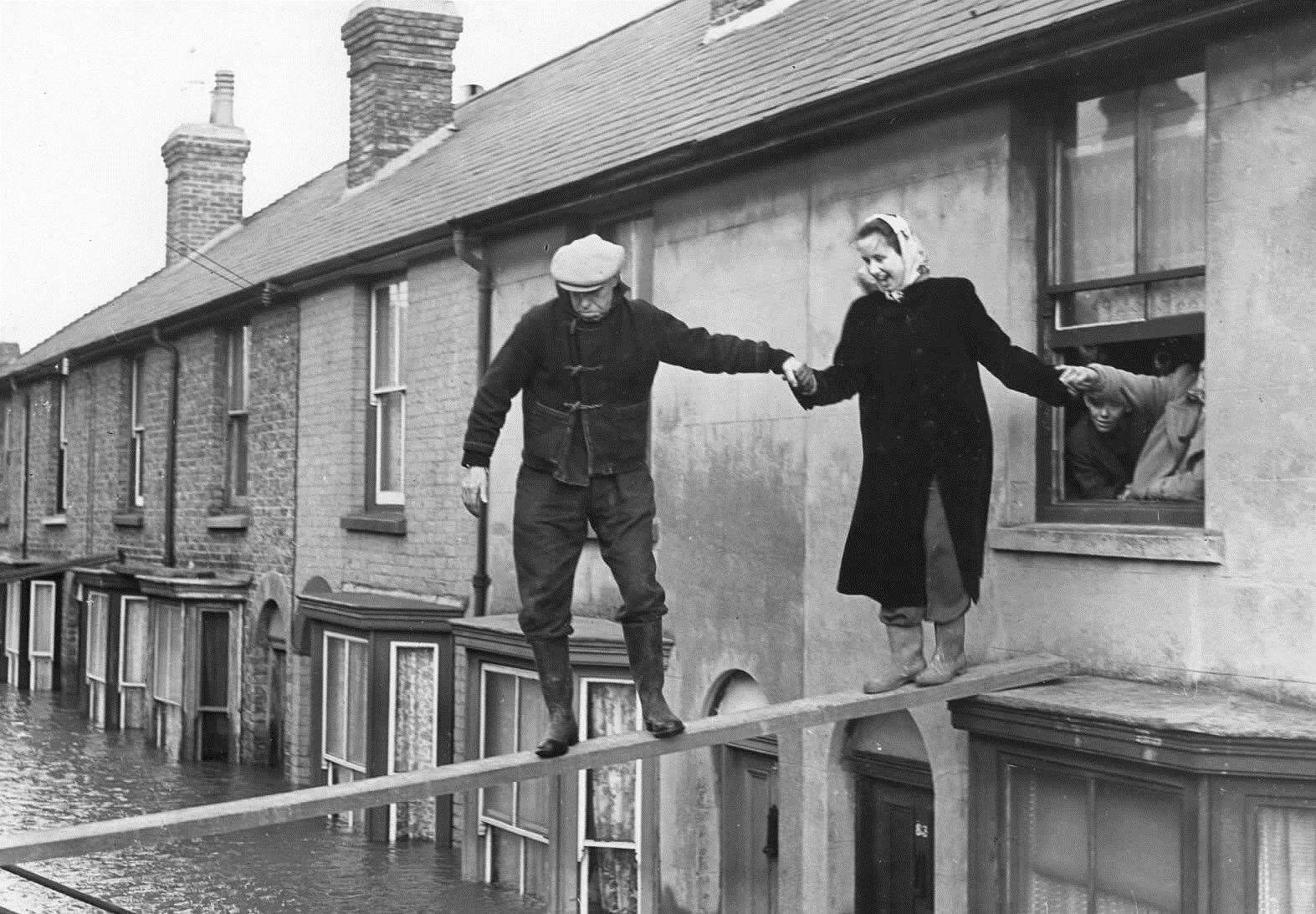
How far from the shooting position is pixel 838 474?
31.5 ft

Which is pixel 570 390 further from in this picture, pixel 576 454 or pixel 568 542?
pixel 568 542


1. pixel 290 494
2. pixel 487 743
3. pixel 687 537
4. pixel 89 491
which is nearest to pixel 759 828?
pixel 687 537

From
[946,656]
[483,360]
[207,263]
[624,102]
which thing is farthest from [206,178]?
[946,656]

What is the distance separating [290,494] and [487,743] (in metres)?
5.86

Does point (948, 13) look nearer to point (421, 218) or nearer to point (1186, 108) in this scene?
point (1186, 108)

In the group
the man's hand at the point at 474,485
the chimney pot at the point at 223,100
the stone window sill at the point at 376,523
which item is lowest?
the stone window sill at the point at 376,523

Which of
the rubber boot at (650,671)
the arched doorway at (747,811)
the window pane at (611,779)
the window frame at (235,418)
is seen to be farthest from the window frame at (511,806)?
the window frame at (235,418)

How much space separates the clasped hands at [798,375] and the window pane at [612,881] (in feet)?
18.3

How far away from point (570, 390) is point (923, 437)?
1.68m

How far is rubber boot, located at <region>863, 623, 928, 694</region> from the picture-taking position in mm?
7449

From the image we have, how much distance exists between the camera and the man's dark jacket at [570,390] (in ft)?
21.7

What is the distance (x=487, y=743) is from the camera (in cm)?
1315

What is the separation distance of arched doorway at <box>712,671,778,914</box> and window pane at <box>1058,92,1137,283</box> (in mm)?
3499

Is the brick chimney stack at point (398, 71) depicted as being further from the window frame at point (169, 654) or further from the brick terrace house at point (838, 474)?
the window frame at point (169, 654)
